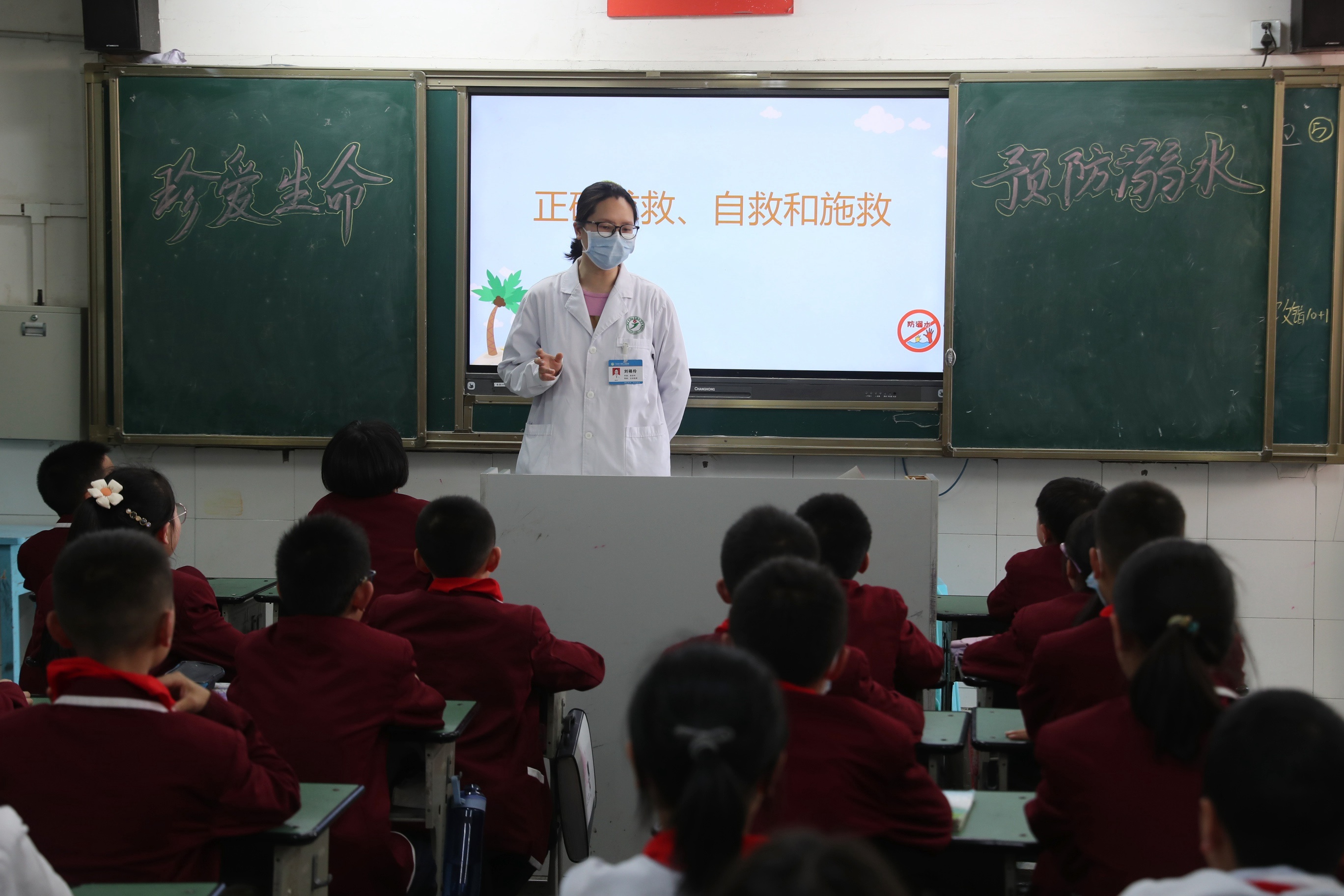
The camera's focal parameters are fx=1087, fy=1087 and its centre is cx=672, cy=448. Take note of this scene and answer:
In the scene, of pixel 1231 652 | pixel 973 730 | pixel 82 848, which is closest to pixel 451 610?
pixel 82 848

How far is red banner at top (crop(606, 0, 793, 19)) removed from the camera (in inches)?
160

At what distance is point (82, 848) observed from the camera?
4.29 feet

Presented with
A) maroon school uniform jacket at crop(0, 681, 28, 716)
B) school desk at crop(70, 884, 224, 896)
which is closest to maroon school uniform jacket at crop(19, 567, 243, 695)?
maroon school uniform jacket at crop(0, 681, 28, 716)

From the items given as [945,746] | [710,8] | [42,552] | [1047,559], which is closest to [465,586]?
[945,746]

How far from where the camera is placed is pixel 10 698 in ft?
5.60

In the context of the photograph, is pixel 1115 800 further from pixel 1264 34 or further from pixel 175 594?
pixel 1264 34

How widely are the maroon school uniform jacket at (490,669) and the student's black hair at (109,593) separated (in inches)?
22.4

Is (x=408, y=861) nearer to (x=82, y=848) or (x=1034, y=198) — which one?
(x=82, y=848)

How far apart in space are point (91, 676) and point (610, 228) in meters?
2.10

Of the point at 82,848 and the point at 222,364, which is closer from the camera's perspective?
the point at 82,848

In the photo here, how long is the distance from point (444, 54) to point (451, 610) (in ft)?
9.24

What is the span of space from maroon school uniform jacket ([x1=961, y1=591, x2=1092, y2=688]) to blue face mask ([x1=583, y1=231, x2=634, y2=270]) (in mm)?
1554

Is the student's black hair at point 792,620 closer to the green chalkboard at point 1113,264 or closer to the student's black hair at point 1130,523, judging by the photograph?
the student's black hair at point 1130,523

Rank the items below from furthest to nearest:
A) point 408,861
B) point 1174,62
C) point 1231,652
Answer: point 1174,62 < point 408,861 < point 1231,652
